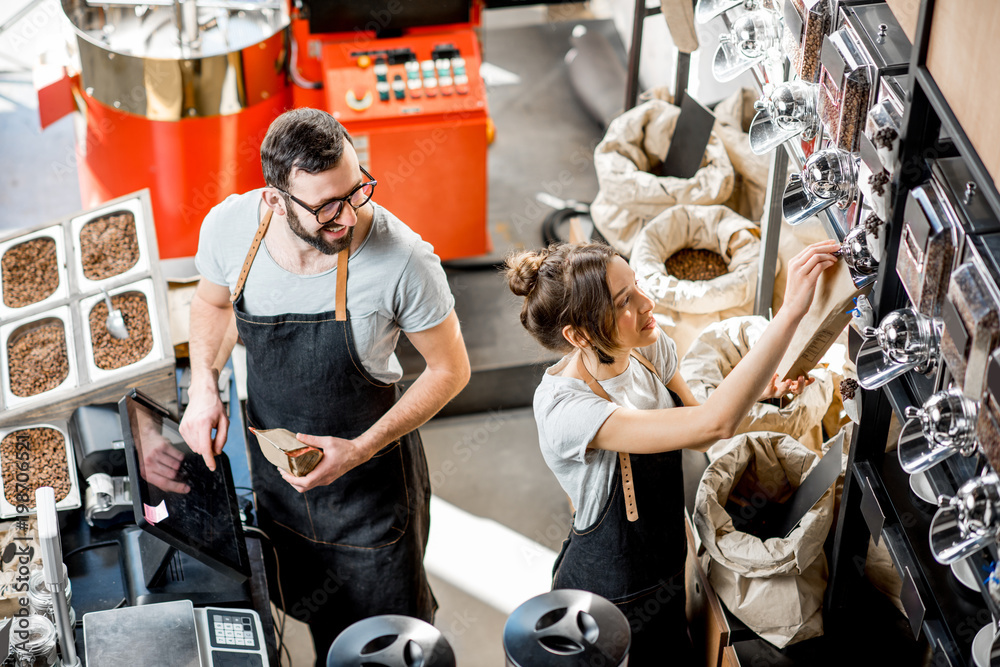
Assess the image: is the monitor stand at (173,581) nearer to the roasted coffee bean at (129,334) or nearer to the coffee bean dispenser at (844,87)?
the roasted coffee bean at (129,334)

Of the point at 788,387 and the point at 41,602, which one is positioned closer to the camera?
the point at 41,602

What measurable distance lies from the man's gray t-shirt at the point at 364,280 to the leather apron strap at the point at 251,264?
0.04ft

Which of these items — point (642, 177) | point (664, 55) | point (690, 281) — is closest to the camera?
point (690, 281)

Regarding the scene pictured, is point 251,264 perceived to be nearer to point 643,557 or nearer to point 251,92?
point 643,557

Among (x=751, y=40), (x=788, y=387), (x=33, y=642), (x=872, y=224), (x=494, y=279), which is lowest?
(x=494, y=279)

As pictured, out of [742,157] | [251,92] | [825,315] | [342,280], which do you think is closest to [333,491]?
[342,280]

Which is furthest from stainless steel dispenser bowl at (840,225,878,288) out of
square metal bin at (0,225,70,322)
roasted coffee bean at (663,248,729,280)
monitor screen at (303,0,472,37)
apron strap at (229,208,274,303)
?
monitor screen at (303,0,472,37)

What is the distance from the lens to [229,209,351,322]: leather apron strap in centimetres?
209

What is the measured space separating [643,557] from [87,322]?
5.23 ft

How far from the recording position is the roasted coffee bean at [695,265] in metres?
3.06

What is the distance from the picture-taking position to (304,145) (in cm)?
193

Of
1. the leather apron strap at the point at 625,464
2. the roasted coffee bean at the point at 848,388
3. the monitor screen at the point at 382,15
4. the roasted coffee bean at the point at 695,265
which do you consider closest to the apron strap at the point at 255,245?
the leather apron strap at the point at 625,464

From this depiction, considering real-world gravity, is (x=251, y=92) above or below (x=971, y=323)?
below

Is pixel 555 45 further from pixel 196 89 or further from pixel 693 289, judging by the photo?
pixel 693 289
